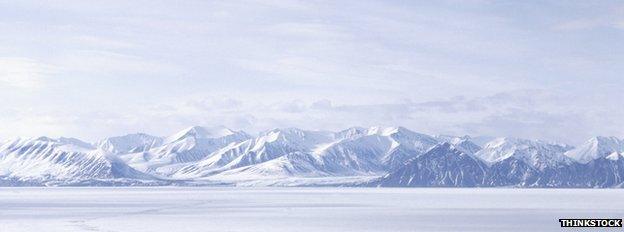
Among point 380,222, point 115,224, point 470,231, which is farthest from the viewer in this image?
point 380,222

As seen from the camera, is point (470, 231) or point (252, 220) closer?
point (470, 231)

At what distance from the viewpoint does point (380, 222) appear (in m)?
132

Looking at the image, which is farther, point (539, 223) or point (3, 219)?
point (3, 219)

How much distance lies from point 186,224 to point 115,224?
29.5 ft

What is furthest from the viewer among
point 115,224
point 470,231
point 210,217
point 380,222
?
point 210,217

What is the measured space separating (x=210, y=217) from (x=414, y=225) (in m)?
34.6

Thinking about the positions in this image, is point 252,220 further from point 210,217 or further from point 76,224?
point 76,224

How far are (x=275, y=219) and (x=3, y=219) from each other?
37851 mm

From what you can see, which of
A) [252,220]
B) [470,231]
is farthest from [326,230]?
[252,220]

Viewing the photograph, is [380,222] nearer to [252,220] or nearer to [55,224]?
[252,220]

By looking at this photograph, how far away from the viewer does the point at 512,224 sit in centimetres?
12612

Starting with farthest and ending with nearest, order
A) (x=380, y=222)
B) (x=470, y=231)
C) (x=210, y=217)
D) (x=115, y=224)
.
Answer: (x=210, y=217), (x=380, y=222), (x=115, y=224), (x=470, y=231)

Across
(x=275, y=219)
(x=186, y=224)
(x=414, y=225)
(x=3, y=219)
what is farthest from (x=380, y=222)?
(x=3, y=219)

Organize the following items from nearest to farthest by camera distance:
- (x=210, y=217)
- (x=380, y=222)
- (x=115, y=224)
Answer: (x=115, y=224) → (x=380, y=222) → (x=210, y=217)
